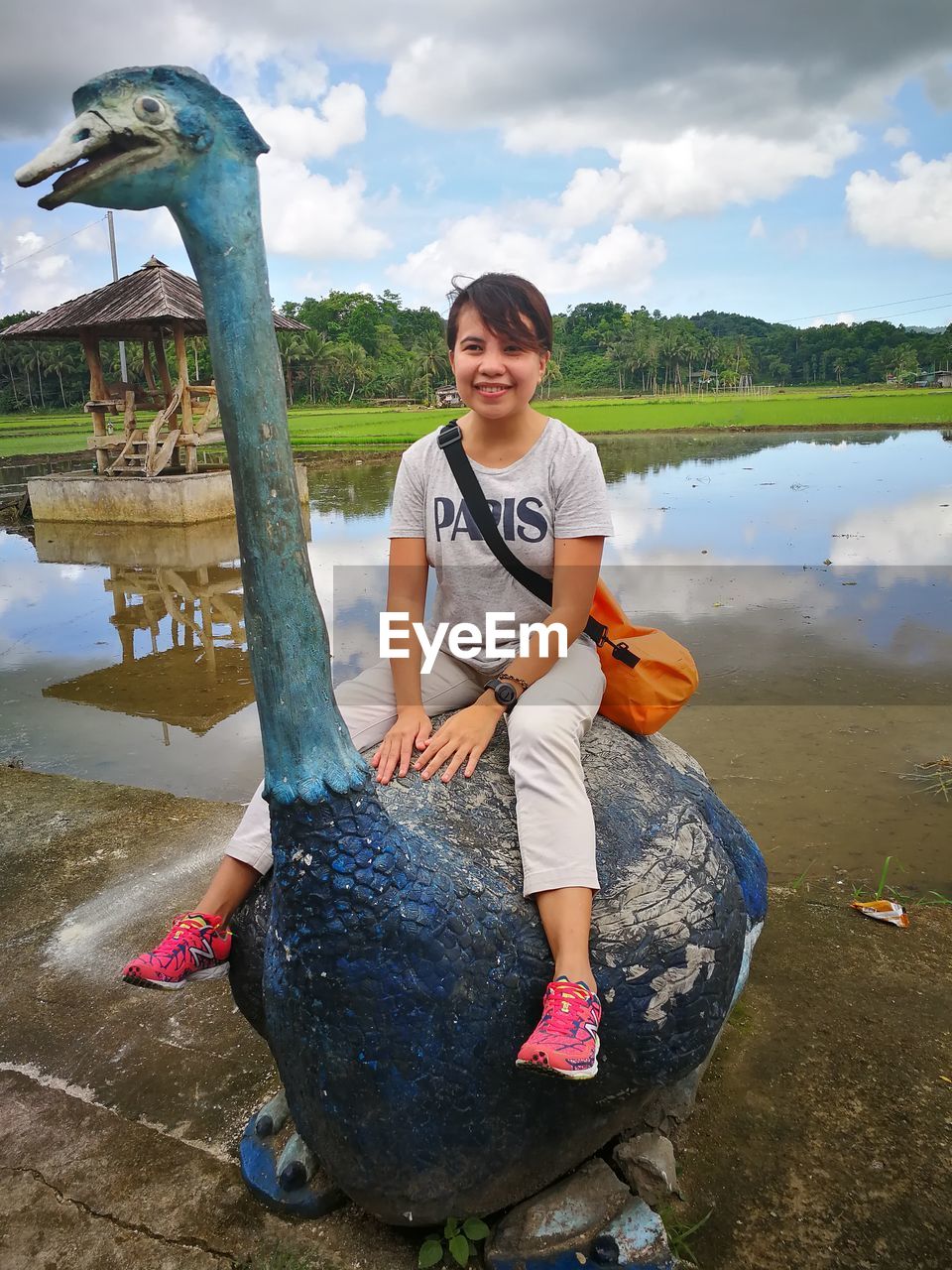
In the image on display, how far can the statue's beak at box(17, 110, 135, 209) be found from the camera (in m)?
1.50

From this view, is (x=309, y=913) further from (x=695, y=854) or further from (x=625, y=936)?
(x=695, y=854)

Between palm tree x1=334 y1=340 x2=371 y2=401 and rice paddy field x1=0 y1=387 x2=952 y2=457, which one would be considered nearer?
rice paddy field x1=0 y1=387 x2=952 y2=457

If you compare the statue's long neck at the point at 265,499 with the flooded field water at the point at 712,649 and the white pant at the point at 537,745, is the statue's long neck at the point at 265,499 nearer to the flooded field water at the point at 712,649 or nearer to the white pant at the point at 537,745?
the white pant at the point at 537,745

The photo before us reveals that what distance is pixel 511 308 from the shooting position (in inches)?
88.3

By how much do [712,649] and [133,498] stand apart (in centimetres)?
1012

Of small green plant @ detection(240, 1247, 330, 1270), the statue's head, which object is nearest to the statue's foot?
small green plant @ detection(240, 1247, 330, 1270)

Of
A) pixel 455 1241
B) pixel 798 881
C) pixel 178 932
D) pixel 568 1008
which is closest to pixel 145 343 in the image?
pixel 798 881

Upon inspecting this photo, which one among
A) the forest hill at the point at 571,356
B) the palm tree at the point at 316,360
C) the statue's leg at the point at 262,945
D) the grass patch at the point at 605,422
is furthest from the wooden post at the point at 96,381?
the palm tree at the point at 316,360

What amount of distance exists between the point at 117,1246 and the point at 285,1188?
407 mm

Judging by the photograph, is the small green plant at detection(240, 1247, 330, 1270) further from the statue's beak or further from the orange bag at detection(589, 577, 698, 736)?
the statue's beak

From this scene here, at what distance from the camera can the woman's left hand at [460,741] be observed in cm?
217

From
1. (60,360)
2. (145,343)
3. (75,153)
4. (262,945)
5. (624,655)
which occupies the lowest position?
(262,945)

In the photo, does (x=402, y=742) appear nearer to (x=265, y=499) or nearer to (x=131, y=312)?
(x=265, y=499)

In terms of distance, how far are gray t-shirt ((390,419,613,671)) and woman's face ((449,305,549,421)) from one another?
0.15 metres
